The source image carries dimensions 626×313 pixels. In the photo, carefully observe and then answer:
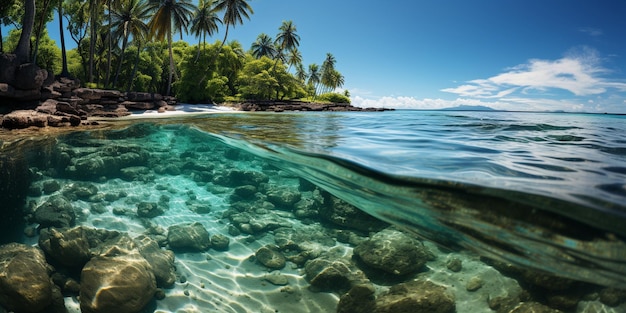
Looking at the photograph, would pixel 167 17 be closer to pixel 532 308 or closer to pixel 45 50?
pixel 45 50

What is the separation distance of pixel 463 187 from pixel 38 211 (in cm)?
696

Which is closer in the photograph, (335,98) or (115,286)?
(115,286)

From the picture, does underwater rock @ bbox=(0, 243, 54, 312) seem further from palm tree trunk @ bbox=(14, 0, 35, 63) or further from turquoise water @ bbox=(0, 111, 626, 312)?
palm tree trunk @ bbox=(14, 0, 35, 63)

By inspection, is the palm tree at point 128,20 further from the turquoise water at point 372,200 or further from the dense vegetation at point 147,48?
the turquoise water at point 372,200

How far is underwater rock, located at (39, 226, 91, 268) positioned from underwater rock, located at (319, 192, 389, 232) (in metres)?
4.03

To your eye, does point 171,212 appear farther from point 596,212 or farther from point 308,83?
point 308,83

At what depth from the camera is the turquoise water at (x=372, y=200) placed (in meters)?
2.71

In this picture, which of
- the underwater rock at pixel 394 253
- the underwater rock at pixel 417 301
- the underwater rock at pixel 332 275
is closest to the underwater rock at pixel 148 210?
the underwater rock at pixel 332 275

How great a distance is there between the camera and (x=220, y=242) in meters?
5.29

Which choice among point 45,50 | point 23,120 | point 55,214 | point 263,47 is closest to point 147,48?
point 45,50

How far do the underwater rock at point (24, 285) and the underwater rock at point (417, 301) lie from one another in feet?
12.9

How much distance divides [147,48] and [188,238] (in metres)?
51.3

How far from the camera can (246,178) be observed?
27.4 ft

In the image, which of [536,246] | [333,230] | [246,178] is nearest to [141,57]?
[246,178]
